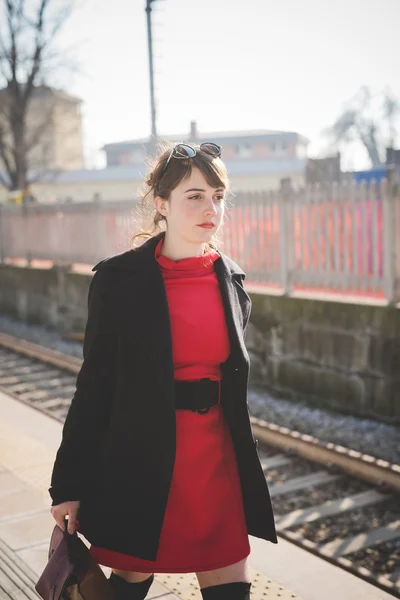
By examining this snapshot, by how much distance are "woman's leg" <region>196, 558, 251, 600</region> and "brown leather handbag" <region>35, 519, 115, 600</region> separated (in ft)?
1.00

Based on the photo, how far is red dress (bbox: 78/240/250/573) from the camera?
243 cm

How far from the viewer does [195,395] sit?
243 centimetres

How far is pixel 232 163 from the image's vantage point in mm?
62219

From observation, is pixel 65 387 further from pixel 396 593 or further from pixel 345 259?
pixel 396 593

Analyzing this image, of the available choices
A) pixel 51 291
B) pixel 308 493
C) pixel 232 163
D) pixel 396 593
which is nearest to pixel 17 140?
pixel 51 291

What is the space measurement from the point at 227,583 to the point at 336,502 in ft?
9.90

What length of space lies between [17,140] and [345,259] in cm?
1730

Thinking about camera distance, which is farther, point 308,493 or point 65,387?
point 65,387

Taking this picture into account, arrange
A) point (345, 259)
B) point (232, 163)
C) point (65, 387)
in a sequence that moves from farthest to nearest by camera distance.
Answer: point (232, 163), point (65, 387), point (345, 259)

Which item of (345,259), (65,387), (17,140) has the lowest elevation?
(65,387)

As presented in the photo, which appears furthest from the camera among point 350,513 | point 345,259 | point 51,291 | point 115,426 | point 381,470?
point 51,291

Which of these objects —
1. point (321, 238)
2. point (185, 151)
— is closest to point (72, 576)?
point (185, 151)

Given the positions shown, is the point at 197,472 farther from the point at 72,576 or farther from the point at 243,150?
the point at 243,150

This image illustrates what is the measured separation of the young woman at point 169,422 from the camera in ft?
7.88
